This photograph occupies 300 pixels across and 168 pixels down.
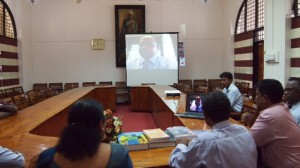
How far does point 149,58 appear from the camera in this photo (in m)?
10.3

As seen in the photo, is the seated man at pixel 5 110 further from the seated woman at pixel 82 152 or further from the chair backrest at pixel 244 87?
the chair backrest at pixel 244 87

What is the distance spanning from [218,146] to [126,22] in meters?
9.38

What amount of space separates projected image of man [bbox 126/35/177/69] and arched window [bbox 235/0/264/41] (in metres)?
2.50

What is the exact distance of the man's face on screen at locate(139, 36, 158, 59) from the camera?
33.4 ft

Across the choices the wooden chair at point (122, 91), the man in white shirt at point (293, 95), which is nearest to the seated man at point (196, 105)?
the man in white shirt at point (293, 95)

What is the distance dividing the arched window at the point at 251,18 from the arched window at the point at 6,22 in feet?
24.1

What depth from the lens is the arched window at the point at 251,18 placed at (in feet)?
27.6

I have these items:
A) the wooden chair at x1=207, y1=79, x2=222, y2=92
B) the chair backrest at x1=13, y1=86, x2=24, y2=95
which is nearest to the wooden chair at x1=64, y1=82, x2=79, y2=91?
the chair backrest at x1=13, y1=86, x2=24, y2=95

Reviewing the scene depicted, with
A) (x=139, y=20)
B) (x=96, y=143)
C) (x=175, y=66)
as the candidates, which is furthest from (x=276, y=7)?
(x=96, y=143)

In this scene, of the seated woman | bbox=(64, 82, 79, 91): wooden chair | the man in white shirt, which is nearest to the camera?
the seated woman

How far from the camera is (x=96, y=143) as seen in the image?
4.03ft

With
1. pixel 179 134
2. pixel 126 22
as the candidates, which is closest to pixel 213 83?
A: pixel 126 22

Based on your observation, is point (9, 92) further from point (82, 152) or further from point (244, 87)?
point (82, 152)

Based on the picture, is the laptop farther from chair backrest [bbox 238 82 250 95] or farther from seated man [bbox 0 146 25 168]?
chair backrest [bbox 238 82 250 95]
